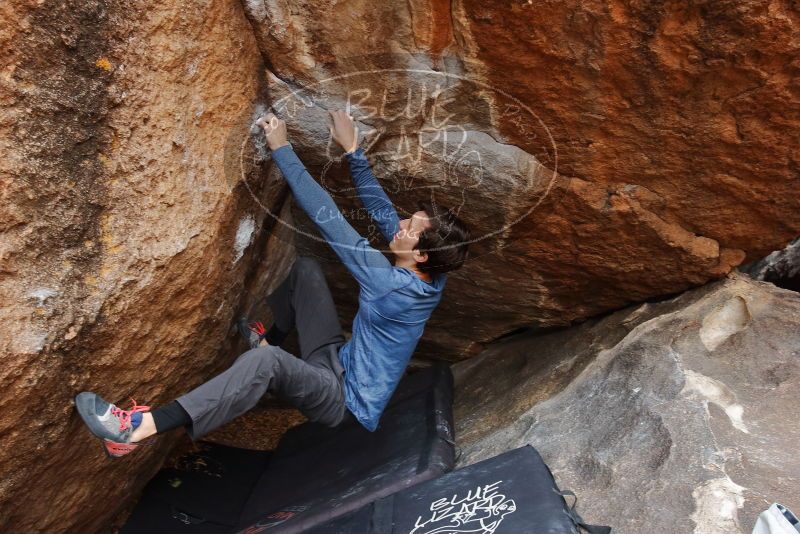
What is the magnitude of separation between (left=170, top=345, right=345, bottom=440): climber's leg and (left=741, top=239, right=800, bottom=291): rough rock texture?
2.46 m

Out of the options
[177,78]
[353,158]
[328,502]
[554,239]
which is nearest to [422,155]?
[353,158]

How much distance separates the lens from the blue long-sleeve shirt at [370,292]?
2.39 m

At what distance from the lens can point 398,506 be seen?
2.47m

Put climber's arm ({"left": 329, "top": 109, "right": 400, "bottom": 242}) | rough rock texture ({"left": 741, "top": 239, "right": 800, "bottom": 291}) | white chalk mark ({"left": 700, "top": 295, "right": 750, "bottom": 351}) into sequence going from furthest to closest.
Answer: rough rock texture ({"left": 741, "top": 239, "right": 800, "bottom": 291}), white chalk mark ({"left": 700, "top": 295, "right": 750, "bottom": 351}), climber's arm ({"left": 329, "top": 109, "right": 400, "bottom": 242})

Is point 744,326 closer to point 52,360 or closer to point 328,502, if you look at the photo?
point 328,502

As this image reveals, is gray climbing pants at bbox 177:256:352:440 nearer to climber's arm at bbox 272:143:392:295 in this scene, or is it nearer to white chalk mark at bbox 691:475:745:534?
climber's arm at bbox 272:143:392:295

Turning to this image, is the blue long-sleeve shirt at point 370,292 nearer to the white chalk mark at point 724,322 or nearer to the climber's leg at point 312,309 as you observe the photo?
the climber's leg at point 312,309

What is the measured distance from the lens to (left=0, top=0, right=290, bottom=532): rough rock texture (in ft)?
6.06

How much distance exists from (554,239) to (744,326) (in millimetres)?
757

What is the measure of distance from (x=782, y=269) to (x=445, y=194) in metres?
2.14

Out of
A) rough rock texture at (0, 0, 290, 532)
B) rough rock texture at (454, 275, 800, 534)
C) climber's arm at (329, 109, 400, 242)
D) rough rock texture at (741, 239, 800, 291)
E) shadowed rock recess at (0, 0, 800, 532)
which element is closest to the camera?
rough rock texture at (0, 0, 290, 532)

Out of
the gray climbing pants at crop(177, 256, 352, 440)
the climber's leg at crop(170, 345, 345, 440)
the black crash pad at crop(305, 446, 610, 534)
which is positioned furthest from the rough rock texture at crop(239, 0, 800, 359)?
the black crash pad at crop(305, 446, 610, 534)

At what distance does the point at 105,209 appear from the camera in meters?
2.06

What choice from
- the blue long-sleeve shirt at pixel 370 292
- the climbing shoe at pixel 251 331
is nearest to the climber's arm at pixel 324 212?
the blue long-sleeve shirt at pixel 370 292
